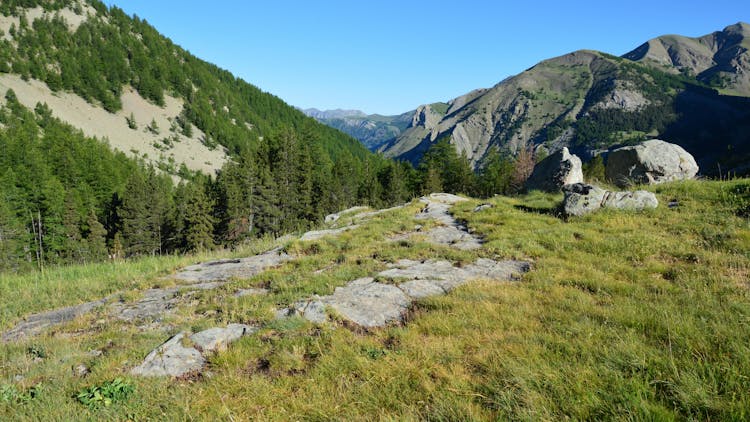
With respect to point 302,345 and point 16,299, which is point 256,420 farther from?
point 16,299

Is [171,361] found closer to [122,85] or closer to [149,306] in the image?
[149,306]

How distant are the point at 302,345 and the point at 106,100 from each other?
6587 inches

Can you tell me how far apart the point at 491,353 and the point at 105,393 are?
4.93 m

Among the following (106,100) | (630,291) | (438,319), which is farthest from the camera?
(106,100)

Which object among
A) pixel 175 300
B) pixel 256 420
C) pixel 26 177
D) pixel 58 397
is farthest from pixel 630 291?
pixel 26 177

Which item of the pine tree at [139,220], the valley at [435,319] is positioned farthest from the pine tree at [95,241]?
the valley at [435,319]

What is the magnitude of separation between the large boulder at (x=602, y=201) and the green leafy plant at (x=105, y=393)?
47.4ft

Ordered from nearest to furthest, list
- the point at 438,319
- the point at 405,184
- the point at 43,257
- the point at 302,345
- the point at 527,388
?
1. the point at 527,388
2. the point at 302,345
3. the point at 438,319
4. the point at 43,257
5. the point at 405,184

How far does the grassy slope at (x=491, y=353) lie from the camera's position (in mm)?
3414

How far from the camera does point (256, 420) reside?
12.1ft

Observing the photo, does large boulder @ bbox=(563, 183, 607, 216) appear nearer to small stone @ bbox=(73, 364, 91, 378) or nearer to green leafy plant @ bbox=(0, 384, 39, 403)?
small stone @ bbox=(73, 364, 91, 378)

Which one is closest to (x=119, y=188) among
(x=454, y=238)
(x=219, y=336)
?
(x=454, y=238)

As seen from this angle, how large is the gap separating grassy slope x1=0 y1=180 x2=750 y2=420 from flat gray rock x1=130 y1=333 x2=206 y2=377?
0.88ft

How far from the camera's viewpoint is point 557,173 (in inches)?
882
